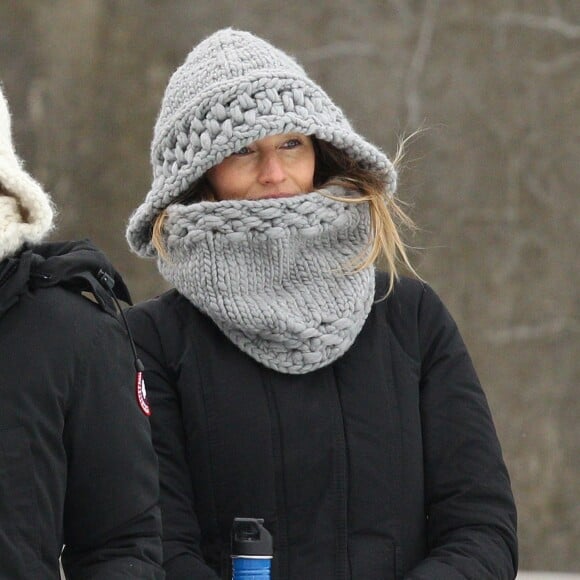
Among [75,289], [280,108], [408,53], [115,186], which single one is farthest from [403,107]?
[75,289]

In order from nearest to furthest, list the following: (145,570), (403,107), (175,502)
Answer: (145,570)
(175,502)
(403,107)

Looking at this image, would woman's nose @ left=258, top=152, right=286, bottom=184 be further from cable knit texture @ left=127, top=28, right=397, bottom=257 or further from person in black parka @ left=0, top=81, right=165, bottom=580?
person in black parka @ left=0, top=81, right=165, bottom=580

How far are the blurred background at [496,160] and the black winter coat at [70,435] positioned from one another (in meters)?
5.41

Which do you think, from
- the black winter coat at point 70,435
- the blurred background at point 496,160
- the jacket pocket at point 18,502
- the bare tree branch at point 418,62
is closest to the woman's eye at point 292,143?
the black winter coat at point 70,435

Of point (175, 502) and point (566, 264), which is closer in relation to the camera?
point (175, 502)

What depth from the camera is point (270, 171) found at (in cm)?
232

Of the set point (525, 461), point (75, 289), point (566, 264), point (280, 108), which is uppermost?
point (280, 108)

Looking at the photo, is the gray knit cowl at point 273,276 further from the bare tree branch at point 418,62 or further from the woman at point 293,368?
the bare tree branch at point 418,62

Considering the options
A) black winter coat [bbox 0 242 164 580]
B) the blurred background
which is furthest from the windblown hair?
the blurred background

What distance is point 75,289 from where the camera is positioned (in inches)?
72.4

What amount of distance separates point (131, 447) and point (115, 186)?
5986 millimetres

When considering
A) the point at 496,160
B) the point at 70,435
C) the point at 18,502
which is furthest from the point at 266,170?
the point at 496,160

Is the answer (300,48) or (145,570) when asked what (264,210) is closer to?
(145,570)

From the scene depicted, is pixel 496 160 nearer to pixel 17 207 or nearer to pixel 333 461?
pixel 333 461
